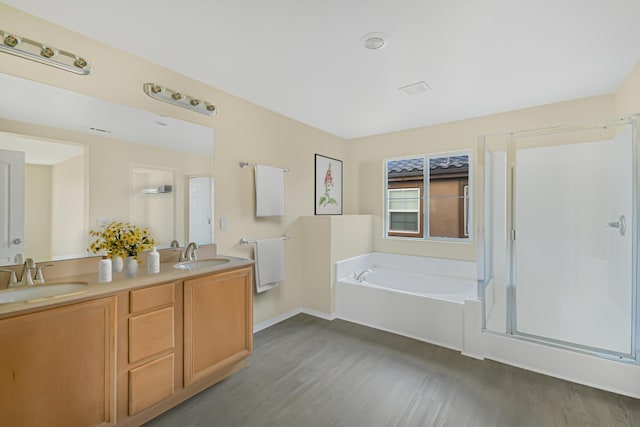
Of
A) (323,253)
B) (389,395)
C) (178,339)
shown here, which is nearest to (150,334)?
(178,339)

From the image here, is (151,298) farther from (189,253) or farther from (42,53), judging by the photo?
(42,53)

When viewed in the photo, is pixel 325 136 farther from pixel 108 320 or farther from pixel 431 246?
pixel 108 320

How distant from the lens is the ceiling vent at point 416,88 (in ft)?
8.79

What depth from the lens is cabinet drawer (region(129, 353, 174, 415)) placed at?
1.68 metres

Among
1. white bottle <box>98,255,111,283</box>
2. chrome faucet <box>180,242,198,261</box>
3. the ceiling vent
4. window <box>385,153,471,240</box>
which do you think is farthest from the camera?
window <box>385,153,471,240</box>

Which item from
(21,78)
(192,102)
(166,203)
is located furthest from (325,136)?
(21,78)

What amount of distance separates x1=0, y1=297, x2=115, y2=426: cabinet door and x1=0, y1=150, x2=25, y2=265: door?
0.63 metres

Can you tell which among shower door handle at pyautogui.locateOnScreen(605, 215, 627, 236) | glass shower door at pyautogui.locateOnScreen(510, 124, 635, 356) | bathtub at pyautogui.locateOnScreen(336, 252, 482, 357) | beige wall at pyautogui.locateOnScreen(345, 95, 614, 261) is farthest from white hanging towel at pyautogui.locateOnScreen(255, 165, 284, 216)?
shower door handle at pyautogui.locateOnScreen(605, 215, 627, 236)

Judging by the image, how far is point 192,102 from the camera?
250 centimetres

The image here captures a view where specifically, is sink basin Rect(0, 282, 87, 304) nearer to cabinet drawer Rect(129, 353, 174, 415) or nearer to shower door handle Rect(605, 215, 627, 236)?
cabinet drawer Rect(129, 353, 174, 415)

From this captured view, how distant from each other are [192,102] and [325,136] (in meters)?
2.04

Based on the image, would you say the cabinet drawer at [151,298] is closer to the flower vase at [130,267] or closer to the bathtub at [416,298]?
the flower vase at [130,267]

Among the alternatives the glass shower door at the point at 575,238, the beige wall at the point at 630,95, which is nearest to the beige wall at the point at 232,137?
the glass shower door at the point at 575,238

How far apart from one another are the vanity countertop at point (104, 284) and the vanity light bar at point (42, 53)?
1329 millimetres
